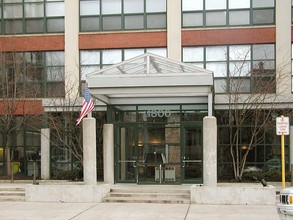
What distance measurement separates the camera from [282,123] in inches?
563

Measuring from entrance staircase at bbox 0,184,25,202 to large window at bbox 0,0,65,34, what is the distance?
10362mm

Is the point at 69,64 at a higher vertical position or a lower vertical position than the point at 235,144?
higher

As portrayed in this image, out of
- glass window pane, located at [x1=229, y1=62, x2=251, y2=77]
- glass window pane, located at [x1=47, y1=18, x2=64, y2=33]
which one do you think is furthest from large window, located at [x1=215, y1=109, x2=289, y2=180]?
glass window pane, located at [x1=47, y1=18, x2=64, y2=33]

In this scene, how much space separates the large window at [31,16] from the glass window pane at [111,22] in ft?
8.16

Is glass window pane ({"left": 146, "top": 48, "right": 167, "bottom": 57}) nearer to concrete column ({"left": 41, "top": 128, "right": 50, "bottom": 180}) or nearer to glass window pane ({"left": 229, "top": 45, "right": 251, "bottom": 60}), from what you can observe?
glass window pane ({"left": 229, "top": 45, "right": 251, "bottom": 60})

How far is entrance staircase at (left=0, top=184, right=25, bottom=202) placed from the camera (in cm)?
1675

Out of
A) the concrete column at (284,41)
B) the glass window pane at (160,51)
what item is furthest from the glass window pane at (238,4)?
the glass window pane at (160,51)

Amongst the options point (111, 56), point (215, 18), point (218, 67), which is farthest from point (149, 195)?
point (215, 18)

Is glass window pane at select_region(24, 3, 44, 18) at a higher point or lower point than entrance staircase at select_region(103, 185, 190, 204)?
higher

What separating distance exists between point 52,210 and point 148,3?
13.7 meters

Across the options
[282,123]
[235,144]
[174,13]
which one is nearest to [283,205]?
[282,123]

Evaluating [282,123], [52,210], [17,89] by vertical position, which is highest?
[17,89]

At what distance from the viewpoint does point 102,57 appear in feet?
80.6

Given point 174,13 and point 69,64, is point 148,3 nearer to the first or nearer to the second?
point 174,13
